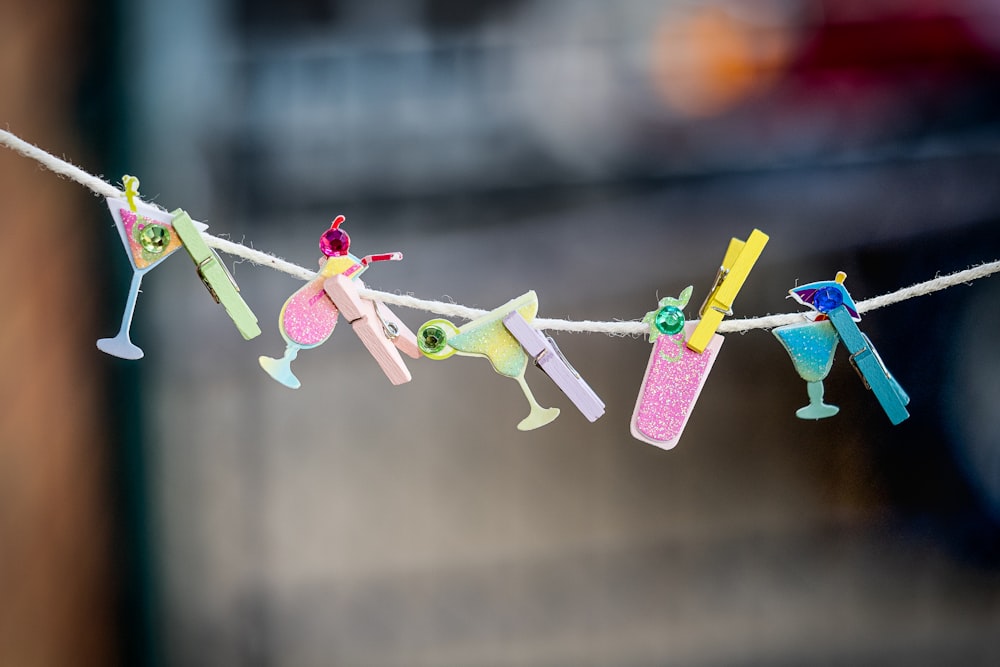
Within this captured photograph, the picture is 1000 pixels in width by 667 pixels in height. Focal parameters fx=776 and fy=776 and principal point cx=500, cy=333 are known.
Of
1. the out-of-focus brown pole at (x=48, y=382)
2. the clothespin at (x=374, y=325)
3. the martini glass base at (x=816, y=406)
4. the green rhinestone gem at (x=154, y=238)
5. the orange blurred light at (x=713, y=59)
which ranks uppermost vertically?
the orange blurred light at (x=713, y=59)

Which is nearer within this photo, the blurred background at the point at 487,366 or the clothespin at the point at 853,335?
the clothespin at the point at 853,335

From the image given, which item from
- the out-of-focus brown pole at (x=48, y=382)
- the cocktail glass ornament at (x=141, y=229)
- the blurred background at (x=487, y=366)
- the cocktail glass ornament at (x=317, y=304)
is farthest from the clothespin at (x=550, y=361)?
the out-of-focus brown pole at (x=48, y=382)

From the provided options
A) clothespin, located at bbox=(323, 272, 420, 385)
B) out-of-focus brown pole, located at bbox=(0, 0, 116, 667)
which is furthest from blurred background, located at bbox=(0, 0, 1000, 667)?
clothespin, located at bbox=(323, 272, 420, 385)

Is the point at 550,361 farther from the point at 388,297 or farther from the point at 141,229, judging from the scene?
the point at 141,229

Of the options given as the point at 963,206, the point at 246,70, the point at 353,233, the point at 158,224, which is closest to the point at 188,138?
the point at 246,70

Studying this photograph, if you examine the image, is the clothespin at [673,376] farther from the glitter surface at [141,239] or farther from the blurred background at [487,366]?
the blurred background at [487,366]

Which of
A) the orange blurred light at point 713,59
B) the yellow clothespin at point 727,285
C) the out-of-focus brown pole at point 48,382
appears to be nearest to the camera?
the yellow clothespin at point 727,285
